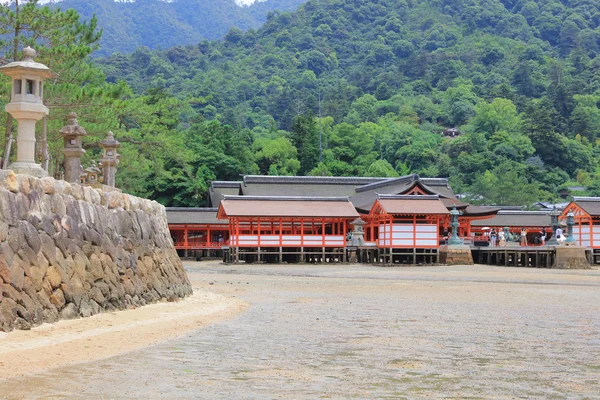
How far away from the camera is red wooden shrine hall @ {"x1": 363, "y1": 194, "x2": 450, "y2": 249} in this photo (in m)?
40.1

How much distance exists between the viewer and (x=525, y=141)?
271 ft

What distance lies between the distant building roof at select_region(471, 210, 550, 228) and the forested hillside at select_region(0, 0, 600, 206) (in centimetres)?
1331

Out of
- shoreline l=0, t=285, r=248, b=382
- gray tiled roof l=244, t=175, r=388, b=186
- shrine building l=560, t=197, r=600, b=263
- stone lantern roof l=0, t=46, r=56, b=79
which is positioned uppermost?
gray tiled roof l=244, t=175, r=388, b=186

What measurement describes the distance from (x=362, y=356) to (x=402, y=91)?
116068mm

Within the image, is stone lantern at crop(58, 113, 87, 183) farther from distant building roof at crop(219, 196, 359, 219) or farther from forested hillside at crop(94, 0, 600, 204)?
forested hillside at crop(94, 0, 600, 204)

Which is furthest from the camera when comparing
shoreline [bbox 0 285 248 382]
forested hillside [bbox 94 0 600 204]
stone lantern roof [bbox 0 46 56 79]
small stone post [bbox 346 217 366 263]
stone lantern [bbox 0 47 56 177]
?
forested hillside [bbox 94 0 600 204]

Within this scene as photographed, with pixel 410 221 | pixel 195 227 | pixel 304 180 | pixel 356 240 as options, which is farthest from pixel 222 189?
pixel 410 221

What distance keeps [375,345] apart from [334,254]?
3173cm

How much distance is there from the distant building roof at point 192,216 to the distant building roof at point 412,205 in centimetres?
1171

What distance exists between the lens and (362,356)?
969 cm

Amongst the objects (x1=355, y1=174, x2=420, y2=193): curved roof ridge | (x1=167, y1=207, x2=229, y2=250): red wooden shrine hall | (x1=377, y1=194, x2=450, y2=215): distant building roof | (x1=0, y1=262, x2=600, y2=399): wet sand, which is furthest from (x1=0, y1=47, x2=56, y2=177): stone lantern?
(x1=355, y1=174, x2=420, y2=193): curved roof ridge

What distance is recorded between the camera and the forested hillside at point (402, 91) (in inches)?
2916

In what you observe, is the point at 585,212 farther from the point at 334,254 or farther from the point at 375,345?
the point at 375,345

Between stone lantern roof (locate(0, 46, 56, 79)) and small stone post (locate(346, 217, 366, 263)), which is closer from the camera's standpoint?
stone lantern roof (locate(0, 46, 56, 79))
